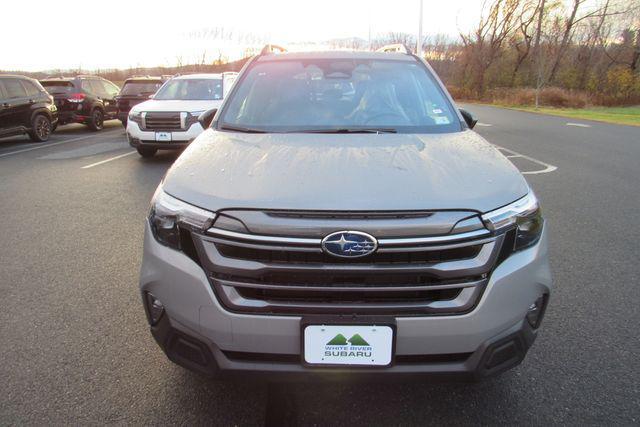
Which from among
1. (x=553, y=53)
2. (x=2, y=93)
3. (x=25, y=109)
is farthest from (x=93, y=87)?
(x=553, y=53)

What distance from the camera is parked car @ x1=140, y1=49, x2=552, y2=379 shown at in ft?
6.02

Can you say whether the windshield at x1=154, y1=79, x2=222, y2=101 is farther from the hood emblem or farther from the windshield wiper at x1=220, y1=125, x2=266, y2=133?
the hood emblem

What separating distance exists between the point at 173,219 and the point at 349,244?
75cm

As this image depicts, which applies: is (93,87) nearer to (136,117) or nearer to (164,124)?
(136,117)

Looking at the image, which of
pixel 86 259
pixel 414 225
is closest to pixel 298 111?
pixel 414 225

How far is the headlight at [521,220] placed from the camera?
1.91m

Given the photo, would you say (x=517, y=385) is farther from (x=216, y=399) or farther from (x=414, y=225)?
(x=216, y=399)

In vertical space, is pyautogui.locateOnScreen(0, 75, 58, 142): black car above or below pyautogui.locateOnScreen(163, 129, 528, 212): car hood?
below

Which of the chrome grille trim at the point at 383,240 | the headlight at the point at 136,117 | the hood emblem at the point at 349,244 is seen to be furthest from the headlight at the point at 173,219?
the headlight at the point at 136,117

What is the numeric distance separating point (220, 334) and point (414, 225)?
0.86 meters

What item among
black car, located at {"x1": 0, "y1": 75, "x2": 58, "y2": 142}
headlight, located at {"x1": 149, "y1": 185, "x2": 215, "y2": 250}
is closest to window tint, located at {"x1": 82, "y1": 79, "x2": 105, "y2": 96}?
black car, located at {"x1": 0, "y1": 75, "x2": 58, "y2": 142}

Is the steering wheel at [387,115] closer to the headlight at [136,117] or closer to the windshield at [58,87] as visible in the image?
the headlight at [136,117]

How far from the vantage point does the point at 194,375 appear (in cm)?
253

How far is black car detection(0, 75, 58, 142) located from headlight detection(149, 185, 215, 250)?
38.4ft
